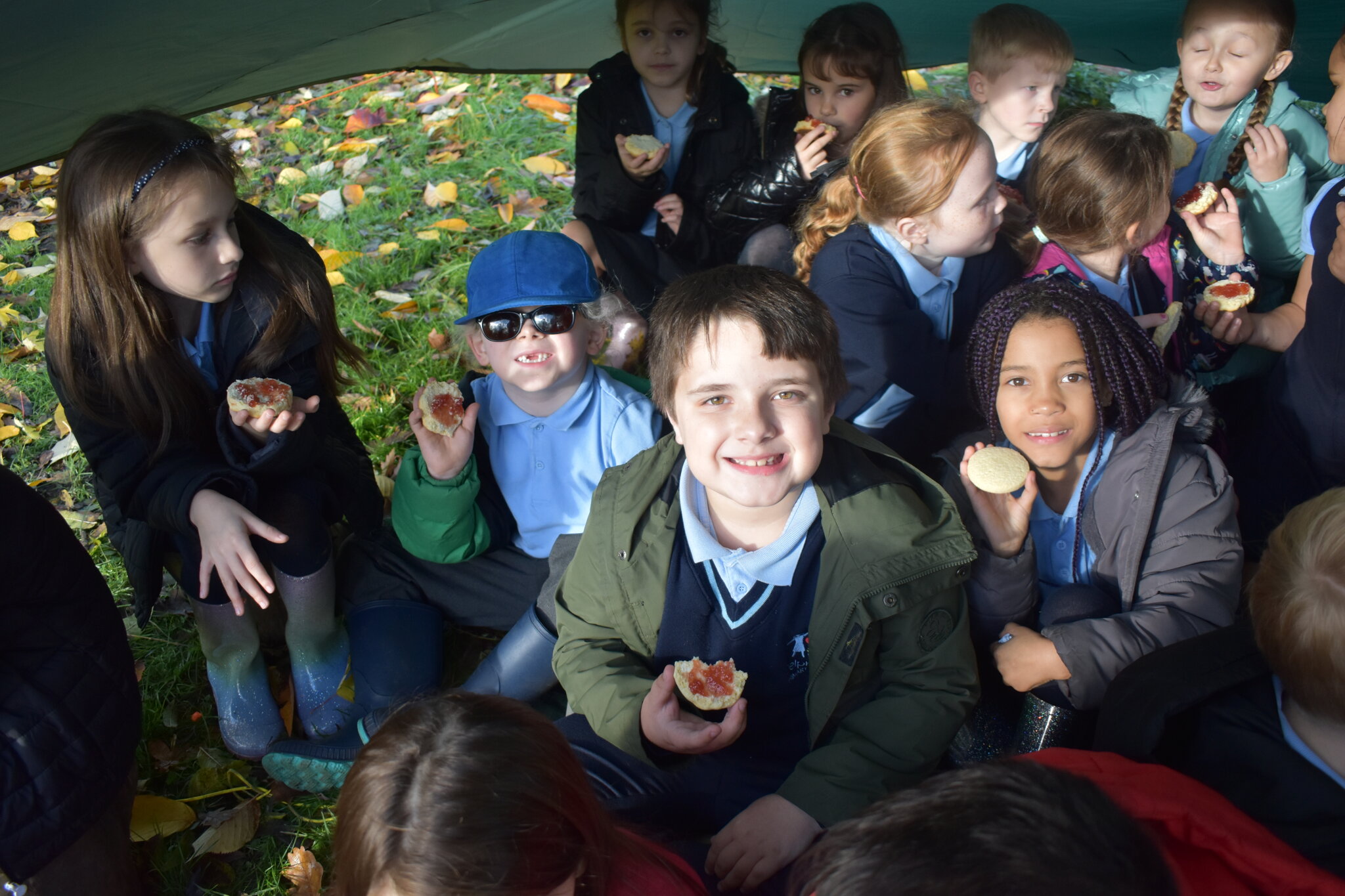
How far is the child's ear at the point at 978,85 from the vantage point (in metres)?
4.23

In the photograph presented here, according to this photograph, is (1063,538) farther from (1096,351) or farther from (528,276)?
(528,276)

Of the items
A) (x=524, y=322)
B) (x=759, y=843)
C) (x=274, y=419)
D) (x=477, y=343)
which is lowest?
(x=759, y=843)

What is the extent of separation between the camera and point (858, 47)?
391 cm

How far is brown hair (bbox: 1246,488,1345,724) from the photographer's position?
157 centimetres

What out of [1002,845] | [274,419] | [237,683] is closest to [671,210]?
[274,419]

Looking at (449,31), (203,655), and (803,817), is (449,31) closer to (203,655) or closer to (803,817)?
(203,655)

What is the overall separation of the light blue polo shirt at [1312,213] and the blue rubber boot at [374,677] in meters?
3.06

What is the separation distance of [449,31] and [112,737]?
3420 millimetres

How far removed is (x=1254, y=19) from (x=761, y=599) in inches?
137

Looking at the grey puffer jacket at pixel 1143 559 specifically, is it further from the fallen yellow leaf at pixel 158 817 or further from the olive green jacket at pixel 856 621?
the fallen yellow leaf at pixel 158 817

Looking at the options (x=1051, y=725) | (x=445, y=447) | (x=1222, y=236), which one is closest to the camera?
(x=1051, y=725)

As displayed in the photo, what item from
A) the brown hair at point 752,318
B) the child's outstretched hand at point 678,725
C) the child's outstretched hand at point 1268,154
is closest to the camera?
the child's outstretched hand at point 678,725

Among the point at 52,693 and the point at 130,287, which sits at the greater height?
the point at 130,287

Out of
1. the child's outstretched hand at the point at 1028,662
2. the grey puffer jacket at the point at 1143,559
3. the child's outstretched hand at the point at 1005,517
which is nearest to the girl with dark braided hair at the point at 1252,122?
the grey puffer jacket at the point at 1143,559
